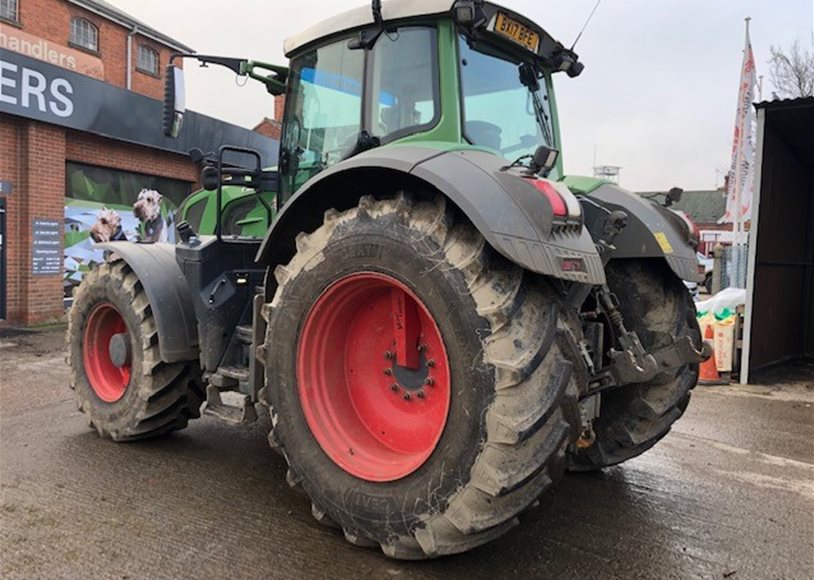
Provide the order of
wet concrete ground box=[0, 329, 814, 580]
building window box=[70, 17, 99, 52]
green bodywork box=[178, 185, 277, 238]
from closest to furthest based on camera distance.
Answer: wet concrete ground box=[0, 329, 814, 580]
green bodywork box=[178, 185, 277, 238]
building window box=[70, 17, 99, 52]

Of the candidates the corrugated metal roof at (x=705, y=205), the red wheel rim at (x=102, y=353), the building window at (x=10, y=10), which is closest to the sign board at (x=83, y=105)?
the red wheel rim at (x=102, y=353)

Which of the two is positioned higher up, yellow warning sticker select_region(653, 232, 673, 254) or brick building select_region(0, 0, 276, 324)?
brick building select_region(0, 0, 276, 324)

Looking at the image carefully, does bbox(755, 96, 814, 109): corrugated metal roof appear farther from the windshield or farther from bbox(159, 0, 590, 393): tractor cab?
the windshield

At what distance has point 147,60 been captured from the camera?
19859 millimetres

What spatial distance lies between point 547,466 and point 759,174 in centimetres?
684

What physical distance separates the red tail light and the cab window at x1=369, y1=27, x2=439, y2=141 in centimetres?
85

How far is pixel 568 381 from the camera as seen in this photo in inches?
96.2

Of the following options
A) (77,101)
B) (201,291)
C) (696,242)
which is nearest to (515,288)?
(696,242)

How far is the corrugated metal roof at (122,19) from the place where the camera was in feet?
57.0

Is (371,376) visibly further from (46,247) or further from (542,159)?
(46,247)

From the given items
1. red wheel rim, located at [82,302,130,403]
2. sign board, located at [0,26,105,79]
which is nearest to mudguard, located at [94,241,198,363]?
red wheel rim, located at [82,302,130,403]

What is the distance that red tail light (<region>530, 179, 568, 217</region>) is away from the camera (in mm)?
2537

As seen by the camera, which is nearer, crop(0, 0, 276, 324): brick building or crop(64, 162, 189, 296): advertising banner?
crop(0, 0, 276, 324): brick building

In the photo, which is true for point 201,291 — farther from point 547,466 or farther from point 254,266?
point 547,466
